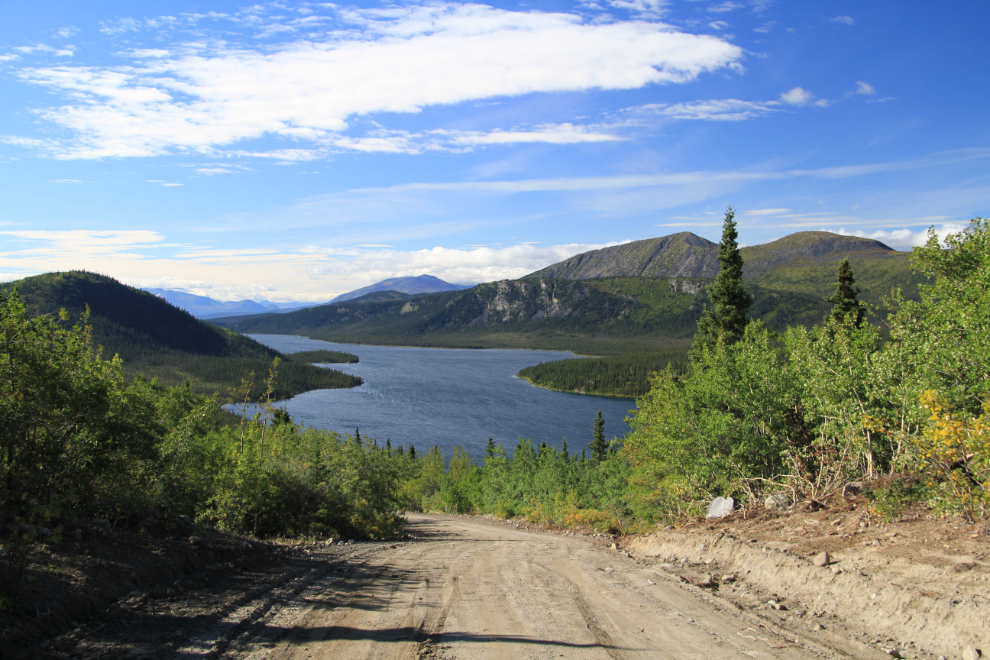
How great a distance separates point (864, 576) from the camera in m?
7.55

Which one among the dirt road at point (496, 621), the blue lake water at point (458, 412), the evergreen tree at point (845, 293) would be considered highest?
the evergreen tree at point (845, 293)

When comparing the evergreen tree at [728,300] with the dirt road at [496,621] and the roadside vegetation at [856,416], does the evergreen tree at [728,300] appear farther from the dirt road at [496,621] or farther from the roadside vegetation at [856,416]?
the dirt road at [496,621]

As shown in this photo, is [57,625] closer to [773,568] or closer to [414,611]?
[414,611]

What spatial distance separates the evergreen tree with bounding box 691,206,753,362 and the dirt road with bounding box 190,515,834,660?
22.7 m

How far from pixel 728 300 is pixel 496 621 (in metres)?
27.6

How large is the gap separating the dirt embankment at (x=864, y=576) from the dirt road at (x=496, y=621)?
846mm

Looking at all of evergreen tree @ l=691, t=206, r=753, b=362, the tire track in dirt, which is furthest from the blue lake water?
the tire track in dirt

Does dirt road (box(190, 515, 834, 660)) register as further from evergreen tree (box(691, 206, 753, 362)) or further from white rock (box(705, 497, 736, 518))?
evergreen tree (box(691, 206, 753, 362))

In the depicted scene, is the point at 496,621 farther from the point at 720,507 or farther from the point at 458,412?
the point at 458,412

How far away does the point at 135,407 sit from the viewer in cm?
864

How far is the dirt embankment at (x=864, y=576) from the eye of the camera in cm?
615

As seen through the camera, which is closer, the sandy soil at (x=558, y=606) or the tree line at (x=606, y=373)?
the sandy soil at (x=558, y=606)

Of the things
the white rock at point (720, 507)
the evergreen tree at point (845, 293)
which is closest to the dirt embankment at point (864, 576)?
the white rock at point (720, 507)

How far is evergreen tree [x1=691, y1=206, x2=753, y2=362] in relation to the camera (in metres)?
30.4
